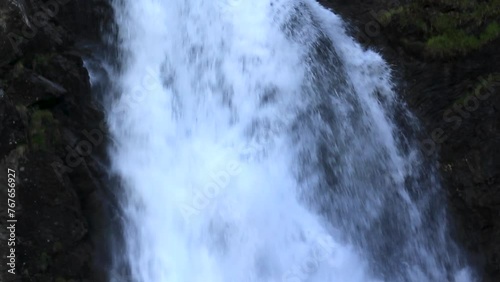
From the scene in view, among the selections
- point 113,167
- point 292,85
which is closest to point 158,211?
point 113,167

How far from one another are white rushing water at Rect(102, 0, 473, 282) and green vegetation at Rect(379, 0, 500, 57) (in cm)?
94

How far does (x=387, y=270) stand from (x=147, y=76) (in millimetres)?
5394

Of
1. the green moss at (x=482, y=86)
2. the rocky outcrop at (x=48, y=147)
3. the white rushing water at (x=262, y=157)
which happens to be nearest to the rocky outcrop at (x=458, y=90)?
the green moss at (x=482, y=86)

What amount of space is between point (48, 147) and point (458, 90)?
7147 mm

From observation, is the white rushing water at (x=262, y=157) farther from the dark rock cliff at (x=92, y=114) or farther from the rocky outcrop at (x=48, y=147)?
the rocky outcrop at (x=48, y=147)

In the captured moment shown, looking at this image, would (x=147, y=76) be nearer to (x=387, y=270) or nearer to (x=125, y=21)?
(x=125, y=21)

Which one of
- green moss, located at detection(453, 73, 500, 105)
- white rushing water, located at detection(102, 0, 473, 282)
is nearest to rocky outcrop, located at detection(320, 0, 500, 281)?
green moss, located at detection(453, 73, 500, 105)

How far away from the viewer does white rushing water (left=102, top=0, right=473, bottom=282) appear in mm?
8711

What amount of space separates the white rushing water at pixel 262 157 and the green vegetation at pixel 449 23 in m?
0.94

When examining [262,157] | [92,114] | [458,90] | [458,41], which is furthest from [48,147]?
[458,41]

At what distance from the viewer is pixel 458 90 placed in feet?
32.5

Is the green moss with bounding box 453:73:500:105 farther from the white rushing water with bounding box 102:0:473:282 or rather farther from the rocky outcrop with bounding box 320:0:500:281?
the white rushing water with bounding box 102:0:473:282

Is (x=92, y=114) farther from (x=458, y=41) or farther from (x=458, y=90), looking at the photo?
(x=458, y=41)

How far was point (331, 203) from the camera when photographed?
9.11 meters
